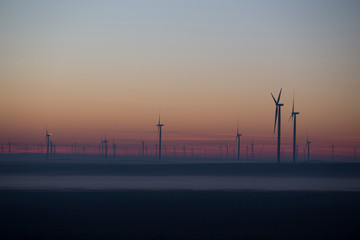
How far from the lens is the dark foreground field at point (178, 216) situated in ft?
117

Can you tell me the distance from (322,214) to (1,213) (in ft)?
69.4

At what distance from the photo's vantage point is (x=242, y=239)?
33.8 metres

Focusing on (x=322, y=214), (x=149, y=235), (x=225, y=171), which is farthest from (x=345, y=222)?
(x=225, y=171)

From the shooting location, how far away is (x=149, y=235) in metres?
35.0

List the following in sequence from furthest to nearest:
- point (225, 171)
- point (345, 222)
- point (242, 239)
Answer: point (225, 171) → point (345, 222) → point (242, 239)

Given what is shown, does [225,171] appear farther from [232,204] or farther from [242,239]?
[242,239]

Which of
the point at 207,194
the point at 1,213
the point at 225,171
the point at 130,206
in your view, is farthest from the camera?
the point at 225,171

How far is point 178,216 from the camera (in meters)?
43.5

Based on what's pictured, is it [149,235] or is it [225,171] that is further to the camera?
[225,171]

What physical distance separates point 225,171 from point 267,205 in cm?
8983

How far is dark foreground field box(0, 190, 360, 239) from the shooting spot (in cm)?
3578

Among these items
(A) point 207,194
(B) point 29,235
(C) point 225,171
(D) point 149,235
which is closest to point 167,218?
(D) point 149,235

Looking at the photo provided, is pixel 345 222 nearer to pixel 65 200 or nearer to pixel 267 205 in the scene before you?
pixel 267 205

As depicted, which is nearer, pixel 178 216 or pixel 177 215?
pixel 178 216
